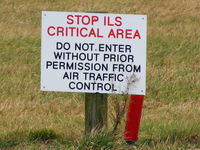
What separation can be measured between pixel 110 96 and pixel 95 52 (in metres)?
4.34

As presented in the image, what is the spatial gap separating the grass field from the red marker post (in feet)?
0.48

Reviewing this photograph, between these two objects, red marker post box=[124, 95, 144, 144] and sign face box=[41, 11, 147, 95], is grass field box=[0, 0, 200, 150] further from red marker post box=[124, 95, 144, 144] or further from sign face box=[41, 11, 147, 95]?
sign face box=[41, 11, 147, 95]

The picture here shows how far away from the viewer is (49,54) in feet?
24.1

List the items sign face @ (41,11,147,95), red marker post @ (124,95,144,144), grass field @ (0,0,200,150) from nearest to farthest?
sign face @ (41,11,147,95)
red marker post @ (124,95,144,144)
grass field @ (0,0,200,150)

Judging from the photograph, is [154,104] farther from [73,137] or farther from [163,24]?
[163,24]

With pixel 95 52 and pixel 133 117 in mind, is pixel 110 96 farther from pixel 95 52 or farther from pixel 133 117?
pixel 95 52

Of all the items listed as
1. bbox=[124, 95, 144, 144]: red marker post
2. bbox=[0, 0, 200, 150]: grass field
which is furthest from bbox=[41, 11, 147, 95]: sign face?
bbox=[0, 0, 200, 150]: grass field

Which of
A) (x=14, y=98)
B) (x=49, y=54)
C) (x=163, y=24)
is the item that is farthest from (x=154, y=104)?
(x=163, y=24)

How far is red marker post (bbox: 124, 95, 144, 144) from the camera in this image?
7.38 metres

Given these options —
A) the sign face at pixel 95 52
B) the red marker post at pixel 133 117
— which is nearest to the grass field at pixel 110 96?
the red marker post at pixel 133 117

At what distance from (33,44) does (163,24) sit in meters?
5.62

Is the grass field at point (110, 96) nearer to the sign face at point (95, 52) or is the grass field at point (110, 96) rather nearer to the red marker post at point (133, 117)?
the red marker post at point (133, 117)

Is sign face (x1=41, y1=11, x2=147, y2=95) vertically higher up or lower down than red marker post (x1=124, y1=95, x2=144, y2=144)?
higher up

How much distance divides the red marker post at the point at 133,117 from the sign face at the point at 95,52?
0.13 m
